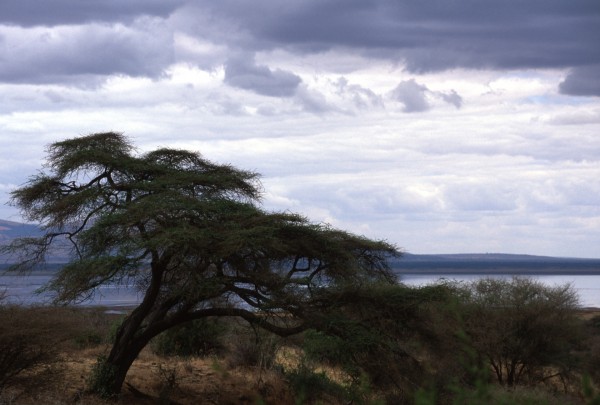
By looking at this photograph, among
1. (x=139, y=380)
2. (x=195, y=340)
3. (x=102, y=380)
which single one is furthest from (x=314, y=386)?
(x=195, y=340)

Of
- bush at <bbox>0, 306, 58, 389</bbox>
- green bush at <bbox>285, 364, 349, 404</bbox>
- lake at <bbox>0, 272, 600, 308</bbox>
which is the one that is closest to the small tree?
lake at <bbox>0, 272, 600, 308</bbox>

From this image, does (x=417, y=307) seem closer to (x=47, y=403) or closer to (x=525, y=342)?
(x=47, y=403)

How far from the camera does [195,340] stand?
30625mm

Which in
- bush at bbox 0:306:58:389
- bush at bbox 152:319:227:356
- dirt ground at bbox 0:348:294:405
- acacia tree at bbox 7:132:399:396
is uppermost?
acacia tree at bbox 7:132:399:396

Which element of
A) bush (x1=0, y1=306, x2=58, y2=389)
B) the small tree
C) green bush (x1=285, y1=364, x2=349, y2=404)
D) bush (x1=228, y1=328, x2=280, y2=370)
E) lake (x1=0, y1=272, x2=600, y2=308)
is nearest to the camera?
bush (x1=0, y1=306, x2=58, y2=389)

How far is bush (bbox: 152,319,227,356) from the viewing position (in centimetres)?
3006

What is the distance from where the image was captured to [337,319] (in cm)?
2045

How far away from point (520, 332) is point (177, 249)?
16903mm

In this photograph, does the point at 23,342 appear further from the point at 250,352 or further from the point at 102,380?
Result: the point at 250,352

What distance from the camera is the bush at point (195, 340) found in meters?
30.1

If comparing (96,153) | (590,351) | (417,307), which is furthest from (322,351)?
(590,351)

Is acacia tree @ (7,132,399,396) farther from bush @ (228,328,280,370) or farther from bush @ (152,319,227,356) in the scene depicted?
bush @ (152,319,227,356)

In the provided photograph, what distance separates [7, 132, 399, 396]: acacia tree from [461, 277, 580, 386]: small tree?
9.89m

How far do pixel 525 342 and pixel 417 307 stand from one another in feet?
42.9
